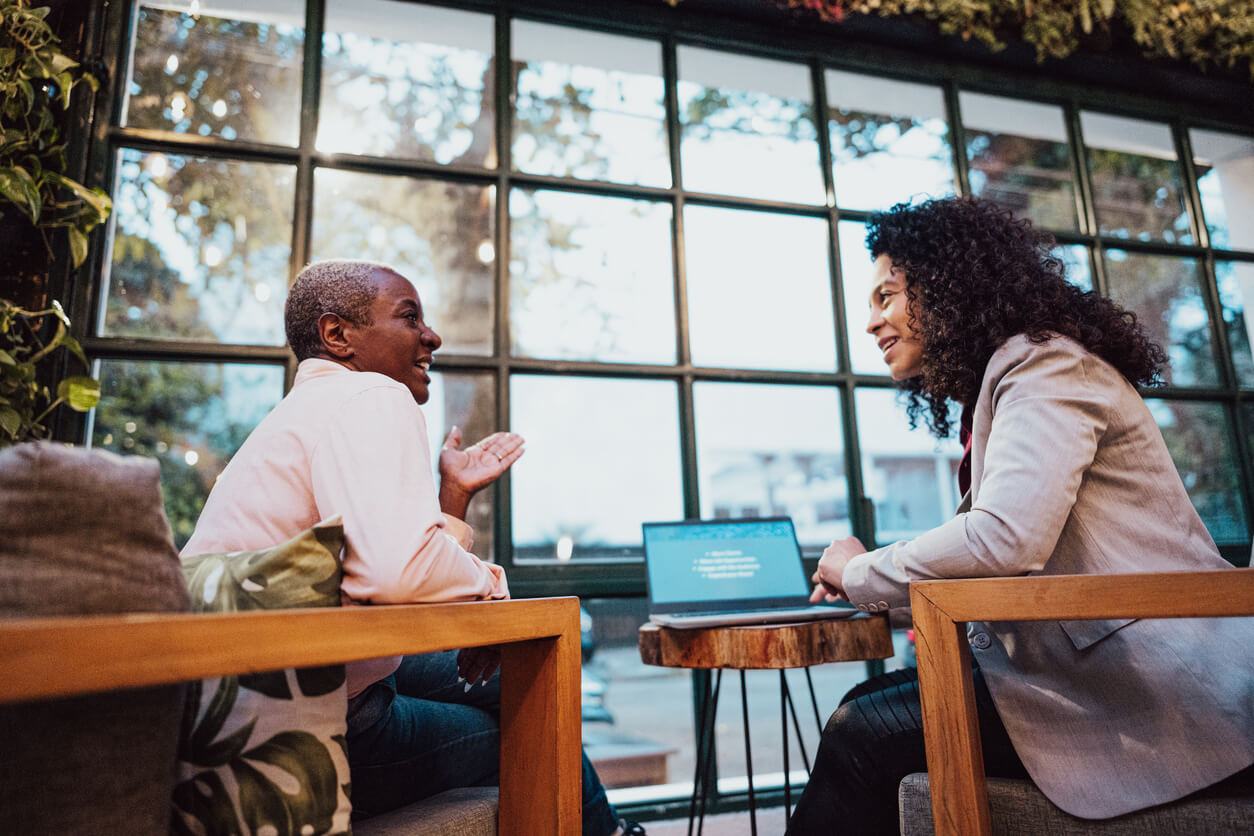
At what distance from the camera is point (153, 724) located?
32.0 inches

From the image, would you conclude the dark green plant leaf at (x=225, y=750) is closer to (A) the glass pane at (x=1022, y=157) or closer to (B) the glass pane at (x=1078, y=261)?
(A) the glass pane at (x=1022, y=157)

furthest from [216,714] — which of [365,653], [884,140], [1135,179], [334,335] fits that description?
[1135,179]

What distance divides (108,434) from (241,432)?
0.34 metres

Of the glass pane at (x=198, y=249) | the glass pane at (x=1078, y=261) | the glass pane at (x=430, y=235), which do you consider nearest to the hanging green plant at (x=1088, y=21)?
the glass pane at (x=1078, y=261)

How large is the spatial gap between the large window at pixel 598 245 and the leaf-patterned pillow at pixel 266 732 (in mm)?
1611

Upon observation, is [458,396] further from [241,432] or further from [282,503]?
[282,503]

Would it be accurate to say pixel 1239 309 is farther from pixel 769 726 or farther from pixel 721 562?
pixel 769 726

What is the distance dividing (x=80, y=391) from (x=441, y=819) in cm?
156

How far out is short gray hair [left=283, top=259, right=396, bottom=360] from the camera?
165 cm

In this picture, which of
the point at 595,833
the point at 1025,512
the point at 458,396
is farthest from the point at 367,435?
the point at 458,396

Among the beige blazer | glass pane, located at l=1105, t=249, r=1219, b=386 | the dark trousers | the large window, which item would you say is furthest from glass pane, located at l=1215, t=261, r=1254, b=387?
the dark trousers

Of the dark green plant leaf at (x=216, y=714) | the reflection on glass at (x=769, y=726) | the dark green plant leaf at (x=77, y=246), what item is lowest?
the reflection on glass at (x=769, y=726)

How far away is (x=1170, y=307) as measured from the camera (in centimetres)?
345

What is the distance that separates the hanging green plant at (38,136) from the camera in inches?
85.5
